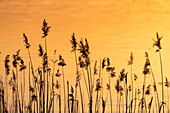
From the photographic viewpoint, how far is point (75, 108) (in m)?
9.60

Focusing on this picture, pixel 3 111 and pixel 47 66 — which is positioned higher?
pixel 47 66

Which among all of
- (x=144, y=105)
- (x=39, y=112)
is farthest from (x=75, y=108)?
(x=144, y=105)

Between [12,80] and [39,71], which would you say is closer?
[39,71]

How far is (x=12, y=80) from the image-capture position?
34.9 ft

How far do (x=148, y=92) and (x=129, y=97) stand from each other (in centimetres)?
116

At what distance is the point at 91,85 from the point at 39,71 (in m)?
1.82

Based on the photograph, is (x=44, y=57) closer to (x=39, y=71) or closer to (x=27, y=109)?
(x=39, y=71)

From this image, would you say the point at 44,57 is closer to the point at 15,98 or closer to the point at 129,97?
the point at 15,98

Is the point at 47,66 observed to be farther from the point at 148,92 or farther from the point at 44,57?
the point at 148,92

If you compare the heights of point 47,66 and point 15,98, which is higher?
point 47,66

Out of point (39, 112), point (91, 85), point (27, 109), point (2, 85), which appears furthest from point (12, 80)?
point (91, 85)

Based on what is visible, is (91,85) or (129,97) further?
(129,97)

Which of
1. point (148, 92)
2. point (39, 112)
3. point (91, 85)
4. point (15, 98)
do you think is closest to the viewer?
point (91, 85)

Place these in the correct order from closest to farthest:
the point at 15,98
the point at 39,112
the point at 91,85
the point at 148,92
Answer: the point at 91,85, the point at 39,112, the point at 148,92, the point at 15,98
